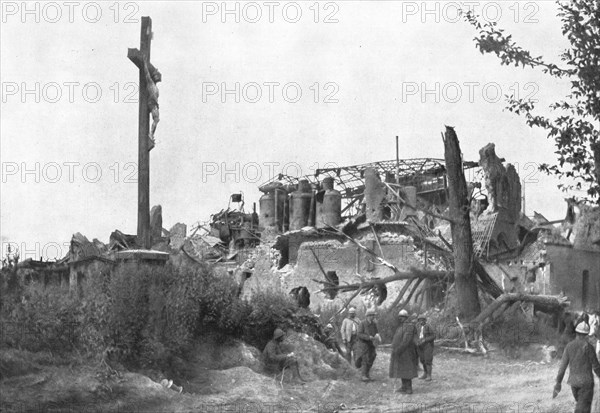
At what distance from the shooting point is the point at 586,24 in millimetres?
13836

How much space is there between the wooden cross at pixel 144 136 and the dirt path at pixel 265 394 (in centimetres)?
272

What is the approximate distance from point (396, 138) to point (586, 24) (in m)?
26.4

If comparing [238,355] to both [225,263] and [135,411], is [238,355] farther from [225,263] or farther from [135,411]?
[225,263]

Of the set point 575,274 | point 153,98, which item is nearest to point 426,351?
point 153,98

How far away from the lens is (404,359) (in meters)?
13.8

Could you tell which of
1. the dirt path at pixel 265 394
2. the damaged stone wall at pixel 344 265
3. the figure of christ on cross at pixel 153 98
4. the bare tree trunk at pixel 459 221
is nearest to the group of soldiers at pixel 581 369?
the dirt path at pixel 265 394

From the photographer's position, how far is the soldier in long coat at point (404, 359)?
1370cm

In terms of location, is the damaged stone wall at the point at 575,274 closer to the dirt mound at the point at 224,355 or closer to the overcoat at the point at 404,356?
the overcoat at the point at 404,356

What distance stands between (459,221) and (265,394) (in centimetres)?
1164

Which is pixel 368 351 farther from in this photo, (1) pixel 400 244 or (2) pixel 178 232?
(2) pixel 178 232

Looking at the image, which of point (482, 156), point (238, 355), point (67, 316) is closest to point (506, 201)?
point (482, 156)

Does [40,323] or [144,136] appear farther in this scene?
[144,136]

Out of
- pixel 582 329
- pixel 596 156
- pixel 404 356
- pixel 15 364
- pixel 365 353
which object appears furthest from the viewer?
pixel 365 353

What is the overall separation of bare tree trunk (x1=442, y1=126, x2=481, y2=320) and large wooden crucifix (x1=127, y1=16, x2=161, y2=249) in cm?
1010
